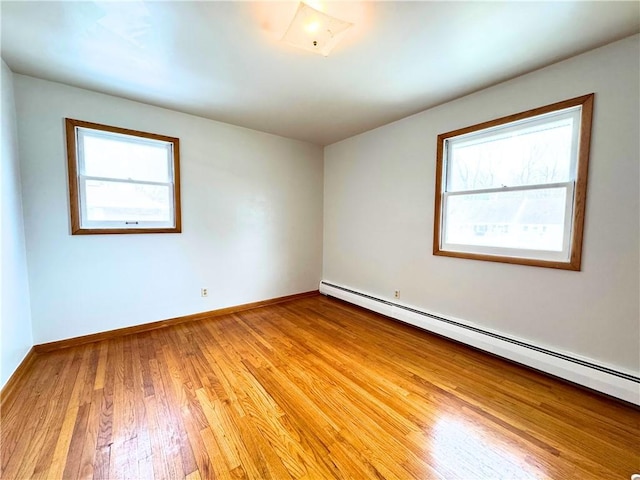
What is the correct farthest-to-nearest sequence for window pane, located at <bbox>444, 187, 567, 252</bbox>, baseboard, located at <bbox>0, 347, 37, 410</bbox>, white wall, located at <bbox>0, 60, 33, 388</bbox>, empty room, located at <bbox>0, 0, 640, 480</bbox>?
window pane, located at <bbox>444, 187, 567, 252</bbox>
white wall, located at <bbox>0, 60, 33, 388</bbox>
baseboard, located at <bbox>0, 347, 37, 410</bbox>
empty room, located at <bbox>0, 0, 640, 480</bbox>

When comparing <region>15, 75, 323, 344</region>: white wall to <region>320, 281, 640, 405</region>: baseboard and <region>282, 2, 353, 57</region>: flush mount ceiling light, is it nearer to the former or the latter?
<region>320, 281, 640, 405</region>: baseboard

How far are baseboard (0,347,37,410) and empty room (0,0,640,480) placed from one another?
2 centimetres

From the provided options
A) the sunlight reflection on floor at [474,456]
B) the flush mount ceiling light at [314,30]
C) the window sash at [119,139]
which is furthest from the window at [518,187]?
the window sash at [119,139]

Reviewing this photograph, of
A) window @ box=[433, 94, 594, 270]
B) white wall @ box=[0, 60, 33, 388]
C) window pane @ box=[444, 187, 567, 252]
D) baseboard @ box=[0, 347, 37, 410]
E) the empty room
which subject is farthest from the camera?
window pane @ box=[444, 187, 567, 252]

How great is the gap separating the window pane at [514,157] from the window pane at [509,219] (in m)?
0.11

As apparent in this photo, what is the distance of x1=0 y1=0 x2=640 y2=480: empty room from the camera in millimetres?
1495

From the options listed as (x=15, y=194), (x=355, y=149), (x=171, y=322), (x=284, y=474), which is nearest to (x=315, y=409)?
(x=284, y=474)

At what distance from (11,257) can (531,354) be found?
428cm

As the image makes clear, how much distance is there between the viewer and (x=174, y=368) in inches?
86.7

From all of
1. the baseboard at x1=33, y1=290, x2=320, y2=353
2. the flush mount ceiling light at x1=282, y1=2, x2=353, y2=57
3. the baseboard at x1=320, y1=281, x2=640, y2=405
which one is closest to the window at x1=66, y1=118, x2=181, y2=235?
the baseboard at x1=33, y1=290, x2=320, y2=353

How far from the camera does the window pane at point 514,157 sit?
2084 mm

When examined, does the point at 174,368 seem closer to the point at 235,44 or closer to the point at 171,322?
the point at 171,322

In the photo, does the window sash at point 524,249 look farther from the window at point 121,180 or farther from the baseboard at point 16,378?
the baseboard at point 16,378

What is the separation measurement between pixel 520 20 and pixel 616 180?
4.21 ft
